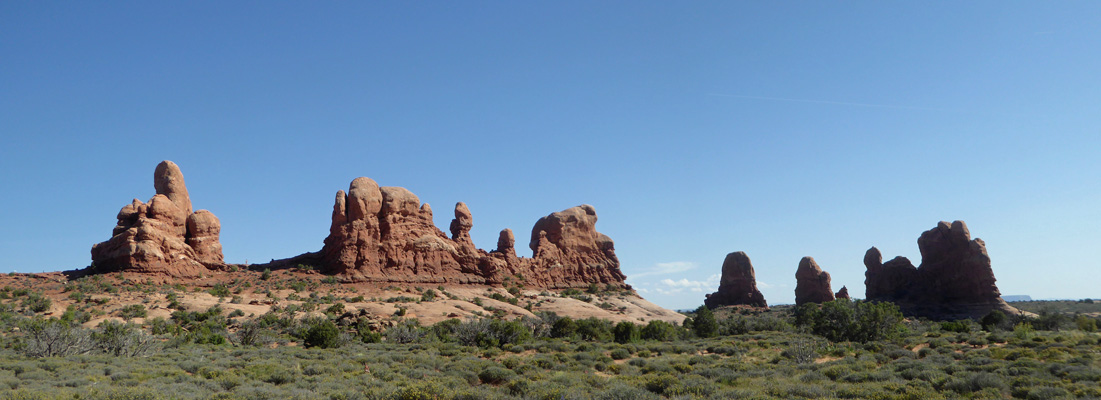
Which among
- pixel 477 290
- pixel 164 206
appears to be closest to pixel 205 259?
pixel 164 206

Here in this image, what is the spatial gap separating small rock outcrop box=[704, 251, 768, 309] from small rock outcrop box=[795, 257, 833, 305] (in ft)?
16.6

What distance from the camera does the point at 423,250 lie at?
5678cm

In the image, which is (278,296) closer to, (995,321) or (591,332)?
(591,332)

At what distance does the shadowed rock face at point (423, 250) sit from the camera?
53.6 metres

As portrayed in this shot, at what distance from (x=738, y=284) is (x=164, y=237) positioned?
67992mm

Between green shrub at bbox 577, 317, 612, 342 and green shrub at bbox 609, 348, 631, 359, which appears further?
green shrub at bbox 577, 317, 612, 342

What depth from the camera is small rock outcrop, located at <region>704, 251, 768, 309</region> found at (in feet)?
258

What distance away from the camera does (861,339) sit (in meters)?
30.1

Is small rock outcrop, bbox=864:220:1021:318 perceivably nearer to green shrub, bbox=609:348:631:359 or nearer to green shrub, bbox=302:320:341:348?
green shrub, bbox=609:348:631:359

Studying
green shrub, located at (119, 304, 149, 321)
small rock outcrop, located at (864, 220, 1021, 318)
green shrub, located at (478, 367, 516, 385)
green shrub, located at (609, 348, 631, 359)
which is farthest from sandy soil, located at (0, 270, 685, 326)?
small rock outcrop, located at (864, 220, 1021, 318)

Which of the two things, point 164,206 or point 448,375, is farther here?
point 164,206

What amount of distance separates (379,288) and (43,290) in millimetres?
24085

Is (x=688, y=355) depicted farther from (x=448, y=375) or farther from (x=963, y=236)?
(x=963, y=236)

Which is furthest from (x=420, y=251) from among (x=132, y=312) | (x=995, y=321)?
(x=995, y=321)
